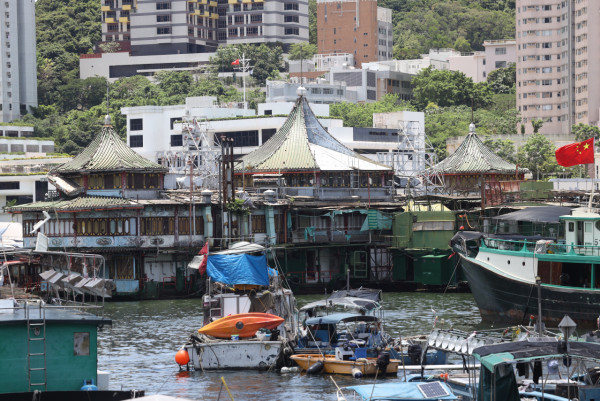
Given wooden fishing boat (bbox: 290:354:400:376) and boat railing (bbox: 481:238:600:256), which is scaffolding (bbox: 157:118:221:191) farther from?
wooden fishing boat (bbox: 290:354:400:376)

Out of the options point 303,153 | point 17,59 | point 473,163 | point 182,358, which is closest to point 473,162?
point 473,163

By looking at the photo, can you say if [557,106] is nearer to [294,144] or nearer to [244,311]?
[294,144]

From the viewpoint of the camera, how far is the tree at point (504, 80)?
183 metres

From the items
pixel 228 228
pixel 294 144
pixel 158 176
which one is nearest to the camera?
pixel 228 228

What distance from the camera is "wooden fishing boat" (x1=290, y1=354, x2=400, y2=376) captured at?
4756cm

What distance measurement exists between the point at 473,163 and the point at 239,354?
176 ft

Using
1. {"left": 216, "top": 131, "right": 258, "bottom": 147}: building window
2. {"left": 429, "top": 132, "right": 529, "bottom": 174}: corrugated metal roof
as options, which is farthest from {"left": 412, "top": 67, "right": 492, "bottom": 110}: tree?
{"left": 429, "top": 132, "right": 529, "bottom": 174}: corrugated metal roof

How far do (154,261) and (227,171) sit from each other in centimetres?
745

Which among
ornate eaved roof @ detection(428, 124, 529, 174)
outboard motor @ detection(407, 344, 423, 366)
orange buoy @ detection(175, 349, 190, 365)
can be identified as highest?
ornate eaved roof @ detection(428, 124, 529, 174)

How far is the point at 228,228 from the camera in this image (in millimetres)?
77875

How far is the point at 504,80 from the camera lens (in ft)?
607

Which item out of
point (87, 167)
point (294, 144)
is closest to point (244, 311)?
point (87, 167)

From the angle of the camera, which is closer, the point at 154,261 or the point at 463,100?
the point at 154,261

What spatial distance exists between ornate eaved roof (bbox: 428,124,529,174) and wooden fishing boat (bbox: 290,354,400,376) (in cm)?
5200
